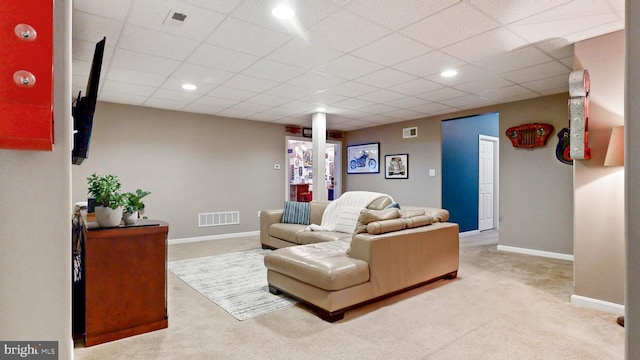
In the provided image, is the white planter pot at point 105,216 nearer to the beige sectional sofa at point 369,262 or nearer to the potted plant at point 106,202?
the potted plant at point 106,202

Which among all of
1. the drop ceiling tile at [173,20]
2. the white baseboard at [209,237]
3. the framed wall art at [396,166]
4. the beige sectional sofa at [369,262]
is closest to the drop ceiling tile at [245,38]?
the drop ceiling tile at [173,20]

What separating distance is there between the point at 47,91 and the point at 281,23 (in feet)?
6.81

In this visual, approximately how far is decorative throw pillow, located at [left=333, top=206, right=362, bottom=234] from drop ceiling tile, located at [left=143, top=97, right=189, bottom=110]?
316 cm

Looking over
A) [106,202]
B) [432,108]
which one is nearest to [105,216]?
[106,202]

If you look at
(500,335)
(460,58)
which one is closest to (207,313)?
(500,335)

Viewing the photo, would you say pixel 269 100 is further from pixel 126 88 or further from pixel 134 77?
pixel 126 88

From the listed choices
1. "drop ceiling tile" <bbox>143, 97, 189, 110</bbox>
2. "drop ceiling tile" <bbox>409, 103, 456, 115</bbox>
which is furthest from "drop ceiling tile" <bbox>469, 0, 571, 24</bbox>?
"drop ceiling tile" <bbox>143, 97, 189, 110</bbox>

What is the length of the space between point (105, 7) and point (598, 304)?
4.62 metres

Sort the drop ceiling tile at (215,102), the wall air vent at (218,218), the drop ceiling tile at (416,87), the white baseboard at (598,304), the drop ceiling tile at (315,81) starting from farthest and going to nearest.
A: the wall air vent at (218,218), the drop ceiling tile at (215,102), the drop ceiling tile at (416,87), the drop ceiling tile at (315,81), the white baseboard at (598,304)

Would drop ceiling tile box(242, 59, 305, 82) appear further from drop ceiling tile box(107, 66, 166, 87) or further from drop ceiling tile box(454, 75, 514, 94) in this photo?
drop ceiling tile box(454, 75, 514, 94)

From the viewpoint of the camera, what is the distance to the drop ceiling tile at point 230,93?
4438mm

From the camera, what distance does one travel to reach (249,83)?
13.6ft

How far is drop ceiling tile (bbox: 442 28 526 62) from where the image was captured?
2803mm

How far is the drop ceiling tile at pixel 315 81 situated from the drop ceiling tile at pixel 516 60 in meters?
1.67
